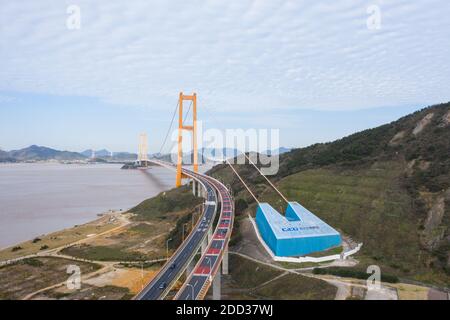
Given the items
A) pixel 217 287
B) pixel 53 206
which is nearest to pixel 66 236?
pixel 53 206

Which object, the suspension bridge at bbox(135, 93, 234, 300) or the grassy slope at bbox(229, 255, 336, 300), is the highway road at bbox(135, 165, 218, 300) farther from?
the grassy slope at bbox(229, 255, 336, 300)

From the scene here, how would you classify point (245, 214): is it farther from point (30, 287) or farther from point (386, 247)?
point (30, 287)

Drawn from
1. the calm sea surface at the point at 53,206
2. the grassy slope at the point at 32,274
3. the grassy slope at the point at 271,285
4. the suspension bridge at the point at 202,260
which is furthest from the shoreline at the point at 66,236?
the grassy slope at the point at 271,285

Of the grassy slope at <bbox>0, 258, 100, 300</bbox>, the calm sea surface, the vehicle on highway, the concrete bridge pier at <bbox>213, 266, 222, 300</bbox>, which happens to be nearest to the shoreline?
the calm sea surface

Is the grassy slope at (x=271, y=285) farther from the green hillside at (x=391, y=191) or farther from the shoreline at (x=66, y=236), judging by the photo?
the shoreline at (x=66, y=236)

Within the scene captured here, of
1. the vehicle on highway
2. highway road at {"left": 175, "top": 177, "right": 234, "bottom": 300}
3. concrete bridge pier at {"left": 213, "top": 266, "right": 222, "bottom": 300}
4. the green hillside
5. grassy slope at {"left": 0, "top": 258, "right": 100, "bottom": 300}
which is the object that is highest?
the green hillside

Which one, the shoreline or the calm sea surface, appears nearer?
the shoreline
